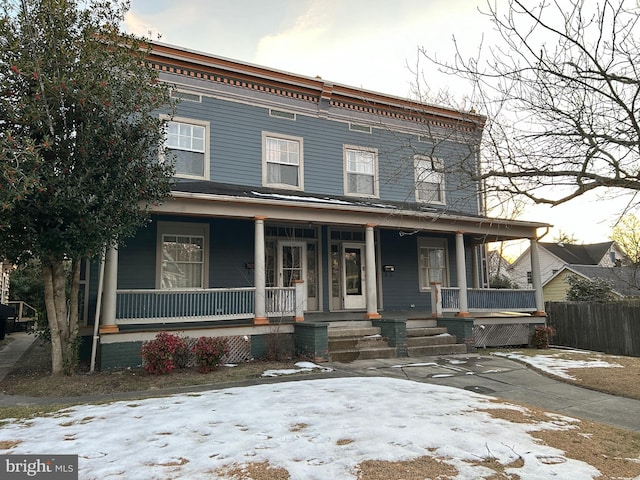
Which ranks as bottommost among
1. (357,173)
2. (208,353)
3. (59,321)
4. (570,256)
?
(208,353)

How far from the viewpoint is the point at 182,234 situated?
36.4 feet

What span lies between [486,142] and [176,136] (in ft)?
25.8

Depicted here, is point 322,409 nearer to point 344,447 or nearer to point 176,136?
point 344,447

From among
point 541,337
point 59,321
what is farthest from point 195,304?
point 541,337

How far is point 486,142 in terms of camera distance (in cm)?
696

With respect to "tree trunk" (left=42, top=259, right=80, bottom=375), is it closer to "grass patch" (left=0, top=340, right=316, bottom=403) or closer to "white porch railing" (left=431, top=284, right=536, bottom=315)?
"grass patch" (left=0, top=340, right=316, bottom=403)

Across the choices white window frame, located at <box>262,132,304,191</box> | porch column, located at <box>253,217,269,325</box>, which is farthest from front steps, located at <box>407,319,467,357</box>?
white window frame, located at <box>262,132,304,191</box>

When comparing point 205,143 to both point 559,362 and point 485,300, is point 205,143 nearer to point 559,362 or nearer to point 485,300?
point 485,300

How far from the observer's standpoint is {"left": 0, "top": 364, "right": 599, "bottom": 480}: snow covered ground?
359cm

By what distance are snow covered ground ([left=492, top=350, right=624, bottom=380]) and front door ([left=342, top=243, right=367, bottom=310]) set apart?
4.03 metres

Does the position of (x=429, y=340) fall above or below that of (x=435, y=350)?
above

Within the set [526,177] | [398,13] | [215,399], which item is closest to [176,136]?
[398,13]

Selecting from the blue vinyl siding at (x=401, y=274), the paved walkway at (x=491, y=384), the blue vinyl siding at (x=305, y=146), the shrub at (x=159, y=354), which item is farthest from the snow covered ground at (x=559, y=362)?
the shrub at (x=159, y=354)

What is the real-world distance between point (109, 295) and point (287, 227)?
5.21m
